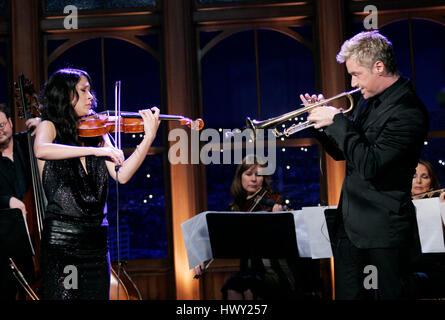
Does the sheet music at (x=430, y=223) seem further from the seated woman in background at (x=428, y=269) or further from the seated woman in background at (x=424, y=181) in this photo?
the seated woman in background at (x=424, y=181)

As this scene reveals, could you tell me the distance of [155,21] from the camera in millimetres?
5449

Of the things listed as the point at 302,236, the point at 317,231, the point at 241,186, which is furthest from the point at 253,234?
the point at 241,186

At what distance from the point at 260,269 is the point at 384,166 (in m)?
2.19

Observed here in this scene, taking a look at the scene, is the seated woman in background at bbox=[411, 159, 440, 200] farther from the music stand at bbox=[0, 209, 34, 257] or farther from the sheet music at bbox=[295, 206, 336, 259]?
the music stand at bbox=[0, 209, 34, 257]

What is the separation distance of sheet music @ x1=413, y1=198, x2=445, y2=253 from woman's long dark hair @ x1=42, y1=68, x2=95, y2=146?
7.32ft

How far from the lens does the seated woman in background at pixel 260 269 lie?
4.35m

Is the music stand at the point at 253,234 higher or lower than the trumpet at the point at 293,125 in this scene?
lower

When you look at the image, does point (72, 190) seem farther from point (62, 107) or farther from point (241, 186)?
point (241, 186)

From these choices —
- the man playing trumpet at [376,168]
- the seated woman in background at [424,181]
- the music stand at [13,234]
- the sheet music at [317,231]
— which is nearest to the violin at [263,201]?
the sheet music at [317,231]

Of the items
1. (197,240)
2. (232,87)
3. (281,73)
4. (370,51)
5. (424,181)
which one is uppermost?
(281,73)

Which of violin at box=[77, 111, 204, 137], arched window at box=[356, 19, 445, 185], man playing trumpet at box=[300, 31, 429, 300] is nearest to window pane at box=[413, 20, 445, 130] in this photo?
arched window at box=[356, 19, 445, 185]

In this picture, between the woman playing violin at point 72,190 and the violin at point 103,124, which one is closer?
the woman playing violin at point 72,190

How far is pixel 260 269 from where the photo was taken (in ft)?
14.6
